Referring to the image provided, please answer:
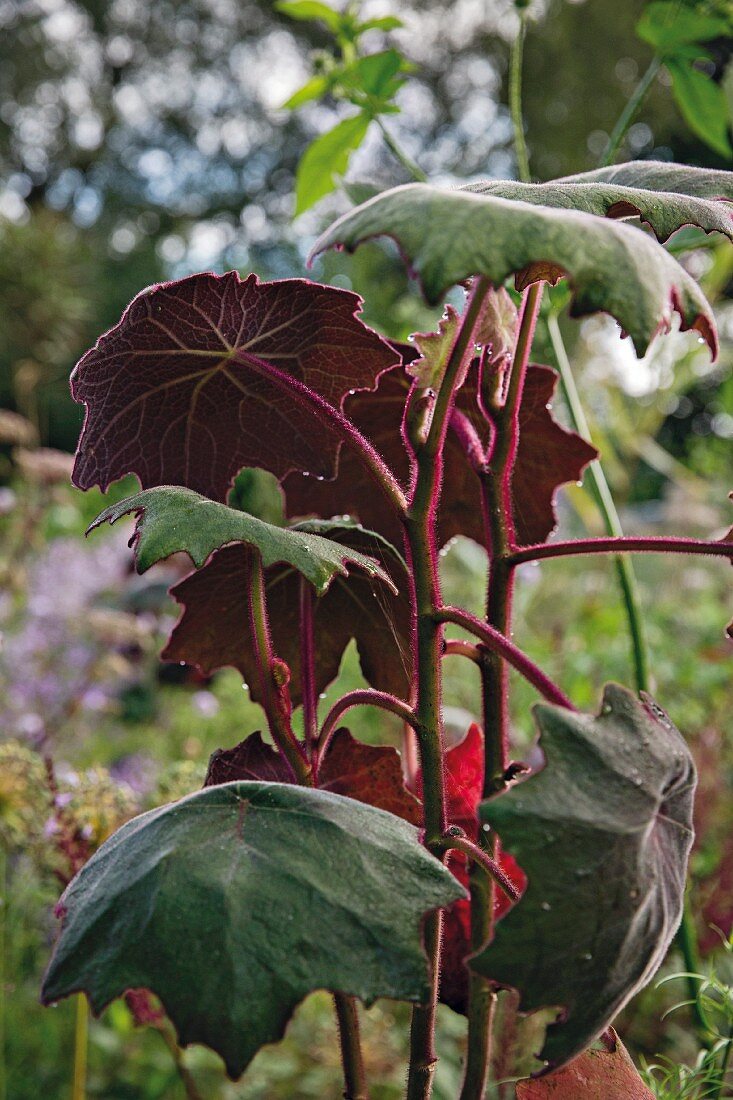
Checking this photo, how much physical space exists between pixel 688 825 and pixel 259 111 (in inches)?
422

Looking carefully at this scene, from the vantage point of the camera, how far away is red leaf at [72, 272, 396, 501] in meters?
0.41

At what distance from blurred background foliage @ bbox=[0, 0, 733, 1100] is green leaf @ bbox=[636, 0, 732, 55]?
6cm

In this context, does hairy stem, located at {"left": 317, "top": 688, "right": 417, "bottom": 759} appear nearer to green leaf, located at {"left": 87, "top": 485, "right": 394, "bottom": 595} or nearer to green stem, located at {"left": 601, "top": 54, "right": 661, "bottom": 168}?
green leaf, located at {"left": 87, "top": 485, "right": 394, "bottom": 595}

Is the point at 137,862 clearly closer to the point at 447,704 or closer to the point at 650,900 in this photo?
the point at 650,900

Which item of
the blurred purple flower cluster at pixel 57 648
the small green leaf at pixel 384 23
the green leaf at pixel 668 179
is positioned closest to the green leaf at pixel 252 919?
the green leaf at pixel 668 179

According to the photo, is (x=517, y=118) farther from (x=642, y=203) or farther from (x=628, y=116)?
(x=642, y=203)

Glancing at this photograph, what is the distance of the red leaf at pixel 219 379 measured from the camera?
0.41 meters

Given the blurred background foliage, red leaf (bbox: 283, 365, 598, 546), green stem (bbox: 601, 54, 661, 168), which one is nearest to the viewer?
red leaf (bbox: 283, 365, 598, 546)

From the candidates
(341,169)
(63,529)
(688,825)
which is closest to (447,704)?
(341,169)

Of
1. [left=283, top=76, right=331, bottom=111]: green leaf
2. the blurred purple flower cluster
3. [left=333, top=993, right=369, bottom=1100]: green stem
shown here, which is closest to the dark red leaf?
[left=333, top=993, right=369, bottom=1100]: green stem

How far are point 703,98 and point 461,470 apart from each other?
462 mm

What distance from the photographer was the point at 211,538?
32cm

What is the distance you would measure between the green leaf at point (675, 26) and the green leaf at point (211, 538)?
60cm

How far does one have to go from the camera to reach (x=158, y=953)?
30 cm
